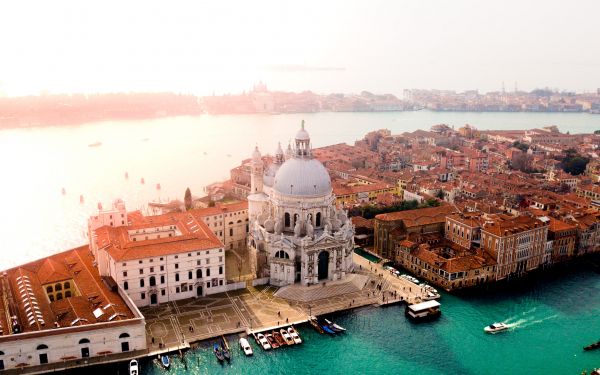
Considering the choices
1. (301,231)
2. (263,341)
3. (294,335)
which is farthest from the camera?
(301,231)

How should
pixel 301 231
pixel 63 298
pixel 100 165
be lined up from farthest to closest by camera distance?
pixel 100 165 → pixel 301 231 → pixel 63 298

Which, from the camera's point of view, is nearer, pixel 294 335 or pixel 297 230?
pixel 294 335

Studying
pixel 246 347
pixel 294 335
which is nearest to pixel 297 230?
pixel 294 335

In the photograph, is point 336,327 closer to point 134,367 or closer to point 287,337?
point 287,337

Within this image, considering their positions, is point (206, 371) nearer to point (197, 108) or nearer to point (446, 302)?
point (446, 302)

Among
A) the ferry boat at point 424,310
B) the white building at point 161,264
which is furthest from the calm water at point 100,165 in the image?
the ferry boat at point 424,310
